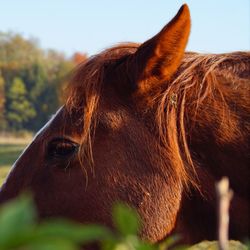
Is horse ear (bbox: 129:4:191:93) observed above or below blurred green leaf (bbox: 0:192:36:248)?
below

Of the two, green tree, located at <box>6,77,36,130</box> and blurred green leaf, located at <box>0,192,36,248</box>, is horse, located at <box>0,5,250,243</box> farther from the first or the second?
green tree, located at <box>6,77,36,130</box>

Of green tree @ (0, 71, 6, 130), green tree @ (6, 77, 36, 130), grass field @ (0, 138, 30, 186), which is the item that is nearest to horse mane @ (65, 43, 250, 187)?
grass field @ (0, 138, 30, 186)

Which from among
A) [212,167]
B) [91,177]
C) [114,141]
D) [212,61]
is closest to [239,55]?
[212,61]

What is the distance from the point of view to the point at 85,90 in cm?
241

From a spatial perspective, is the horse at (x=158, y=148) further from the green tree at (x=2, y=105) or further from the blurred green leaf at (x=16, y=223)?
the green tree at (x=2, y=105)

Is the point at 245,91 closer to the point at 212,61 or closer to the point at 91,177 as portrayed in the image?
the point at 212,61

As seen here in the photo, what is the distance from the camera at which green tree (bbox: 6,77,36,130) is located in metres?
52.0

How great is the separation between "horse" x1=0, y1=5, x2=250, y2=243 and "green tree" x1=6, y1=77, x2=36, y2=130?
50333mm

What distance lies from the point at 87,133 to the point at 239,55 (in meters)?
0.83

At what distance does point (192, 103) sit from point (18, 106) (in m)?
51.7

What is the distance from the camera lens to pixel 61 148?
236cm

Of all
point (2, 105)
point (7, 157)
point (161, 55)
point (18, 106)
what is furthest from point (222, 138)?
point (18, 106)

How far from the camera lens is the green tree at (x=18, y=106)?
52000 millimetres

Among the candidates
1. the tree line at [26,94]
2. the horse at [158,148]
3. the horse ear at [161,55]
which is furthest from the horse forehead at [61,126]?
the tree line at [26,94]
